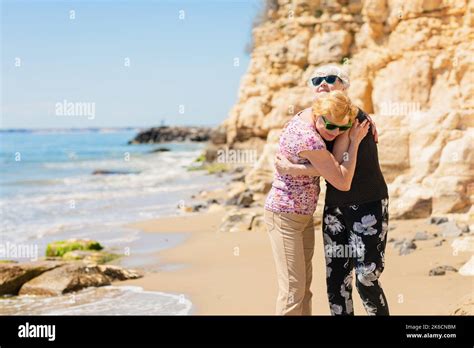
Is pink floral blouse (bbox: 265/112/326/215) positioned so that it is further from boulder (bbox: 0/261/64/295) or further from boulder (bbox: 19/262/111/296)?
boulder (bbox: 0/261/64/295)

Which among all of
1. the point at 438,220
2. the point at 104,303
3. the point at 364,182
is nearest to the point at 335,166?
the point at 364,182

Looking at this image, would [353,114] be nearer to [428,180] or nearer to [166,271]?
[166,271]

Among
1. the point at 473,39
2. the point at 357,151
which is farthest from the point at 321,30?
the point at 357,151

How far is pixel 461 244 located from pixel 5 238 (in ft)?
28.4

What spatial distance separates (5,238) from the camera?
12914 millimetres

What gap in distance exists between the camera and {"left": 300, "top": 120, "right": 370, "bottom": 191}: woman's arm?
4.10 m

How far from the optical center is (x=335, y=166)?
13.5ft

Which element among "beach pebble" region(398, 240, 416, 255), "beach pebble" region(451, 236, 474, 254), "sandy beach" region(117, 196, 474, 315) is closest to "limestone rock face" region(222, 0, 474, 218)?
"sandy beach" region(117, 196, 474, 315)

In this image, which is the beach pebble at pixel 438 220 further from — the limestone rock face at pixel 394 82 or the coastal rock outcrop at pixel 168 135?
the coastal rock outcrop at pixel 168 135

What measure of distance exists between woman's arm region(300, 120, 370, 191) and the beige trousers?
1.07ft

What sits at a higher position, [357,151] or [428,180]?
[357,151]

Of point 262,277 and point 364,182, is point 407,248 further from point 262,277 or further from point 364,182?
point 364,182

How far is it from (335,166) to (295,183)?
0.29m

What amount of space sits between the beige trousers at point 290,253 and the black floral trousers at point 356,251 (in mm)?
169
